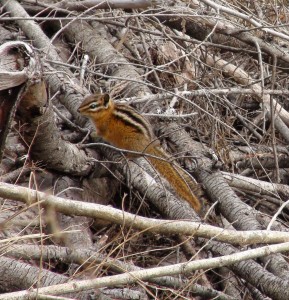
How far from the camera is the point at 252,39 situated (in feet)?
22.0

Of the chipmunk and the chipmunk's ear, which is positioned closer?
the chipmunk

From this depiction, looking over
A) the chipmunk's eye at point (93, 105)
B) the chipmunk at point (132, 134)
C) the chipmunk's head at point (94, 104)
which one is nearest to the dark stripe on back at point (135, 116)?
the chipmunk at point (132, 134)

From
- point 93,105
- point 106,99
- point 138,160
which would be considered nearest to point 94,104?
point 93,105

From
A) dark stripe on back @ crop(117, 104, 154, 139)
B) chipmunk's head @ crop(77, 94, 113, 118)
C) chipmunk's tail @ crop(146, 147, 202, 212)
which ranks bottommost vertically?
chipmunk's tail @ crop(146, 147, 202, 212)

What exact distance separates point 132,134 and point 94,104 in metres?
0.42

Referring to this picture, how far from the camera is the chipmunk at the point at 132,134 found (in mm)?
5676

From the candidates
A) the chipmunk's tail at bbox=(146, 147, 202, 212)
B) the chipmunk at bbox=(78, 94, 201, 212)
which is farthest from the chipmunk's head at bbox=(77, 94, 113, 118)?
the chipmunk's tail at bbox=(146, 147, 202, 212)

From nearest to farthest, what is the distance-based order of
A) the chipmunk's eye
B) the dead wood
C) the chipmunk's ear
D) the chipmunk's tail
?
the dead wood < the chipmunk's tail < the chipmunk's eye < the chipmunk's ear

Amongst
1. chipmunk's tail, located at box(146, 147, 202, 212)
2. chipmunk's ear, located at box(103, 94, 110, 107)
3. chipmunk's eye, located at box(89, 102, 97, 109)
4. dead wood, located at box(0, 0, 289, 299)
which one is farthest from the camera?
chipmunk's ear, located at box(103, 94, 110, 107)

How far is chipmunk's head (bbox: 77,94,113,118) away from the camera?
578 centimetres

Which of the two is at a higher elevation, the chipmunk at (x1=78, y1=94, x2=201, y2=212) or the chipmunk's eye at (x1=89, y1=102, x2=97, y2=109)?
the chipmunk's eye at (x1=89, y1=102, x2=97, y2=109)

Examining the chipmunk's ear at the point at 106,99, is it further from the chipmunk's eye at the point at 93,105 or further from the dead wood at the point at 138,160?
the dead wood at the point at 138,160

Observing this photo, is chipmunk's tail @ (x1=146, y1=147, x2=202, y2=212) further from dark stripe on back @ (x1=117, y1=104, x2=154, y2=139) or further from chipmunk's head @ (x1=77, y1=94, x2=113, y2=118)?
chipmunk's head @ (x1=77, y1=94, x2=113, y2=118)

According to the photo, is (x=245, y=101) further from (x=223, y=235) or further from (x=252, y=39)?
(x=223, y=235)
